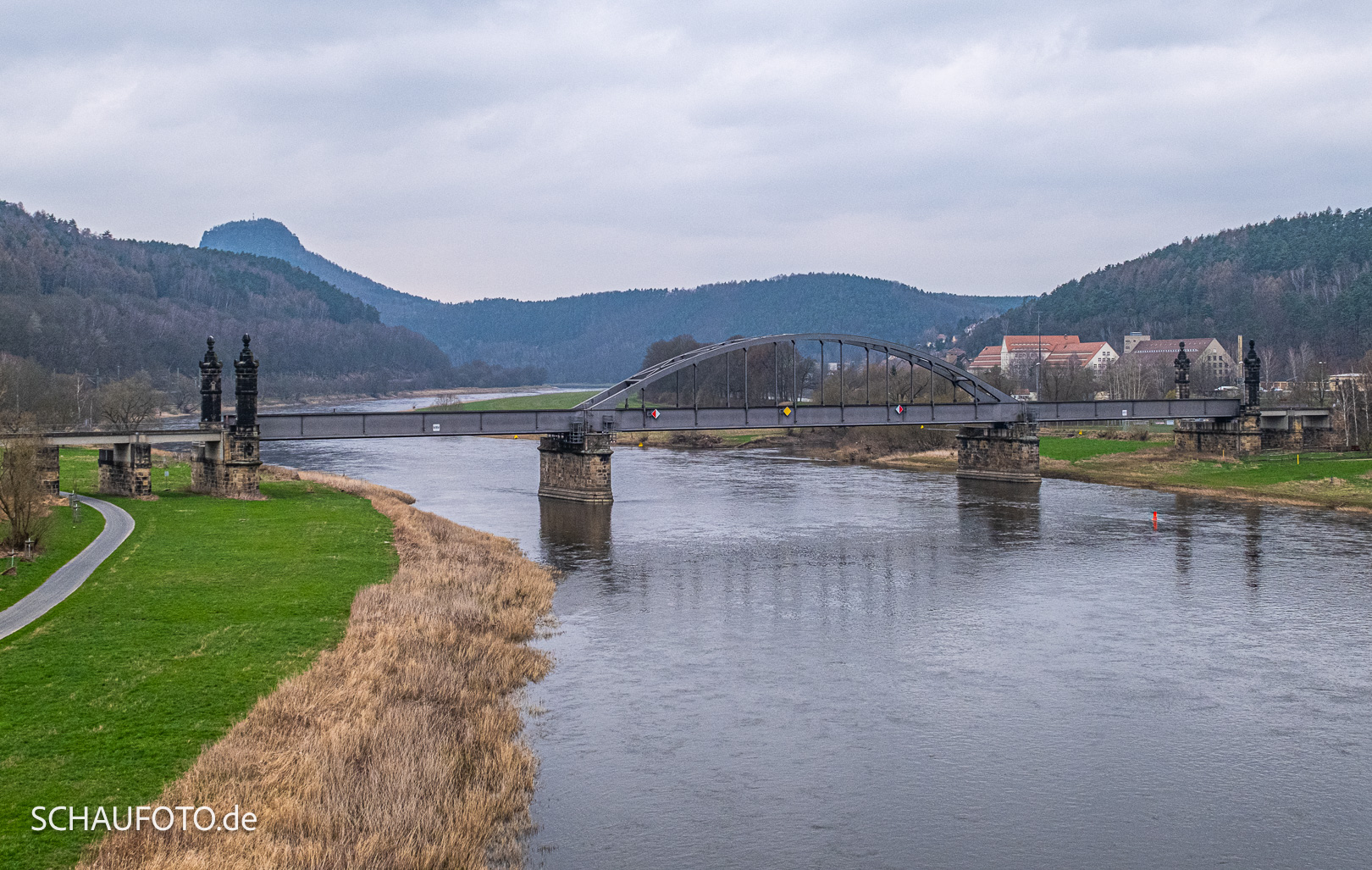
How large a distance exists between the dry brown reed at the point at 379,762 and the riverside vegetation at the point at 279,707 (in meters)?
→ 0.04

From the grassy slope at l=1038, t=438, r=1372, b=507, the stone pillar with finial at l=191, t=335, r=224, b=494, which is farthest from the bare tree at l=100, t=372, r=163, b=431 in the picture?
the grassy slope at l=1038, t=438, r=1372, b=507

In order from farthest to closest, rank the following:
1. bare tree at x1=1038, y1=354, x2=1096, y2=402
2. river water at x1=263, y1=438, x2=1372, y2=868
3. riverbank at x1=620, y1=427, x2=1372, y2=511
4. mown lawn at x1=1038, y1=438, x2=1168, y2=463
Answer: bare tree at x1=1038, y1=354, x2=1096, y2=402 < mown lawn at x1=1038, y1=438, x2=1168, y2=463 < riverbank at x1=620, y1=427, x2=1372, y2=511 < river water at x1=263, y1=438, x2=1372, y2=868

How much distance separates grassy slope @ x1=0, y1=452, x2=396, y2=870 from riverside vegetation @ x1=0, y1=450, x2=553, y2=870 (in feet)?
0.17

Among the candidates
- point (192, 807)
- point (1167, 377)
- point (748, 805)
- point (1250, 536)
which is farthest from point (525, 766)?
point (1167, 377)

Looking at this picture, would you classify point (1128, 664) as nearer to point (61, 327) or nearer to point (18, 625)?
point (18, 625)

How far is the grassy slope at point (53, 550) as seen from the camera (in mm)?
27297

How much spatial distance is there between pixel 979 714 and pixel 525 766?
9515 mm

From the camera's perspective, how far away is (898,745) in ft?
67.8

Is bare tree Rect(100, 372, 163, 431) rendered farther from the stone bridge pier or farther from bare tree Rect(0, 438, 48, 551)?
bare tree Rect(0, 438, 48, 551)

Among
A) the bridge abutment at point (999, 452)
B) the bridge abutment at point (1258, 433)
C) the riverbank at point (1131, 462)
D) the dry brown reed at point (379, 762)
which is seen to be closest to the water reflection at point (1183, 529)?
the riverbank at point (1131, 462)

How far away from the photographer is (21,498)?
31016mm

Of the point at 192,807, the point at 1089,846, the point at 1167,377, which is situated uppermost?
the point at 1167,377

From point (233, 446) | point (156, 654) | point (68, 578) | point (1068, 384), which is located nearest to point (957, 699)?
point (156, 654)

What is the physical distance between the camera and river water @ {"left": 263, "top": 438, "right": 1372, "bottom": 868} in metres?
16.9
